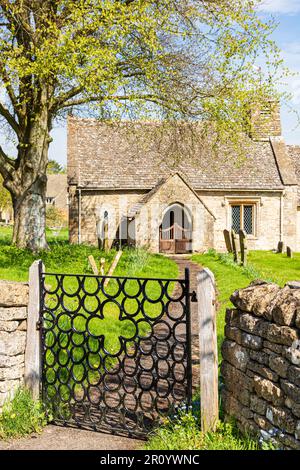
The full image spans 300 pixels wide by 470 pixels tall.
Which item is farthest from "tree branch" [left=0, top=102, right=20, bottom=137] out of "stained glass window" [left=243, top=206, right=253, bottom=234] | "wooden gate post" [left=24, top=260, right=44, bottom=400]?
"stained glass window" [left=243, top=206, right=253, bottom=234]

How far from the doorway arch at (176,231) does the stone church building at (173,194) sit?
2.1 inches

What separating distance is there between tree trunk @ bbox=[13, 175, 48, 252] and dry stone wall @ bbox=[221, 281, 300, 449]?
610 inches

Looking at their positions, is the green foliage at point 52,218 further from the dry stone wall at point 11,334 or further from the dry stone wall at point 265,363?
the dry stone wall at point 265,363

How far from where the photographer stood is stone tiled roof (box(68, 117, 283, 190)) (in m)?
30.3

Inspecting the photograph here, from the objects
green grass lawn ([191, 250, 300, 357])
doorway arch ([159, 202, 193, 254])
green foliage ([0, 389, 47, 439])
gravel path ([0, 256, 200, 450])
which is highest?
doorway arch ([159, 202, 193, 254])

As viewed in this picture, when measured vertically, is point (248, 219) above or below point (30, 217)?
above

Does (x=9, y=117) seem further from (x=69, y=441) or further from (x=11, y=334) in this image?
(x=69, y=441)

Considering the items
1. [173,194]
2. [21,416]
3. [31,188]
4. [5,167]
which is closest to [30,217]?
[31,188]

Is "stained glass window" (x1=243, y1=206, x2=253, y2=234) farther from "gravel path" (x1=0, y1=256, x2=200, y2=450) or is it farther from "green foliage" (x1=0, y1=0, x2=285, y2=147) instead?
"gravel path" (x1=0, y1=256, x2=200, y2=450)

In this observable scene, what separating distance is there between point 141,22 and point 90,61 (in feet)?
7.07

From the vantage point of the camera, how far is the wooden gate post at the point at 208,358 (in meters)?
5.67

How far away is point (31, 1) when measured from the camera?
56.7 ft

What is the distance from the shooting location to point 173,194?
28.5 m

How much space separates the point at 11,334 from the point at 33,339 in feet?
0.91
